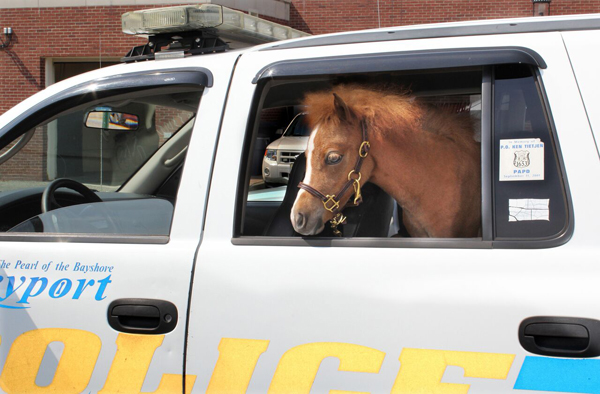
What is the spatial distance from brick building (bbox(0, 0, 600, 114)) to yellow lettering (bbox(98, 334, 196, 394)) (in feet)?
42.9

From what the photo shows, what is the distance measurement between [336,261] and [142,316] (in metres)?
0.69

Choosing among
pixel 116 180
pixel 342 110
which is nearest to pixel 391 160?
pixel 342 110

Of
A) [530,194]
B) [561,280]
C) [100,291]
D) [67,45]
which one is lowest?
[100,291]

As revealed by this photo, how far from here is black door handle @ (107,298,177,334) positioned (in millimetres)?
2035

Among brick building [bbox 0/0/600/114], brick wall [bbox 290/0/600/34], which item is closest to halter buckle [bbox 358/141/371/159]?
brick wall [bbox 290/0/600/34]

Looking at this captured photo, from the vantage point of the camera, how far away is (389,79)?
2162 millimetres

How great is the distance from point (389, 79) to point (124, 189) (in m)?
2.13

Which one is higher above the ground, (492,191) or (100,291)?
(492,191)

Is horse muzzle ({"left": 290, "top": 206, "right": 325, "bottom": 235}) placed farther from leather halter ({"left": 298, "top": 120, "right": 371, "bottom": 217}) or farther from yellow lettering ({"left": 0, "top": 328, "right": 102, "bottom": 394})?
yellow lettering ({"left": 0, "top": 328, "right": 102, "bottom": 394})

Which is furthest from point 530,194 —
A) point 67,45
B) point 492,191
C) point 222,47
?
point 67,45

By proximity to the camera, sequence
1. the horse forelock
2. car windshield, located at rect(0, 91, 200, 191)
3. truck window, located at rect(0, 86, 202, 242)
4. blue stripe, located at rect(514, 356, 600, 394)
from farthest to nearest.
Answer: car windshield, located at rect(0, 91, 200, 191), truck window, located at rect(0, 86, 202, 242), the horse forelock, blue stripe, located at rect(514, 356, 600, 394)

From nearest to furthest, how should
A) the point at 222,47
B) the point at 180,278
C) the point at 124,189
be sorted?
the point at 180,278 → the point at 222,47 → the point at 124,189

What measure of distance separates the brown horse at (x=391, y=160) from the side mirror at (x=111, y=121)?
1.34 m

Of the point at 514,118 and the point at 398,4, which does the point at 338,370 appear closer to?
the point at 514,118
